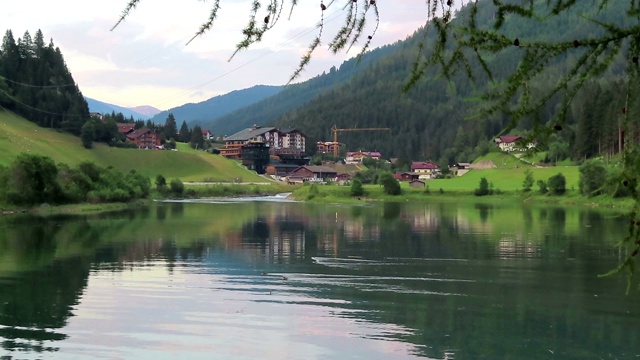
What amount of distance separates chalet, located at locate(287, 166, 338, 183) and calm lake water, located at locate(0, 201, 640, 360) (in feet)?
420

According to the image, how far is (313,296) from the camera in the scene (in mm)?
28453

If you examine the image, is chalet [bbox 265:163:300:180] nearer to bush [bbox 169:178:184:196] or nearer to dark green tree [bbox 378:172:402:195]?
bush [bbox 169:178:184:196]

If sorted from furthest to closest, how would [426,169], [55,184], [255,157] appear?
[255,157] → [426,169] → [55,184]

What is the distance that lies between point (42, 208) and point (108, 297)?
177ft

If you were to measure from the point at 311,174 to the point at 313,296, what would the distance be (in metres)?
154

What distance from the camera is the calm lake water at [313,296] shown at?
20891mm

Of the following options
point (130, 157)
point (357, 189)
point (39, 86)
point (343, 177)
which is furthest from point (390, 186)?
point (39, 86)

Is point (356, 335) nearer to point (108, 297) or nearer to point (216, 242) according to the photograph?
point (108, 297)

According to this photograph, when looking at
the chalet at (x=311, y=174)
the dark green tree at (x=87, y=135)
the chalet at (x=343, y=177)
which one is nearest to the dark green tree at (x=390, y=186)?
the chalet at (x=343, y=177)

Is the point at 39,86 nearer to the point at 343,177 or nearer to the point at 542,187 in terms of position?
the point at 343,177

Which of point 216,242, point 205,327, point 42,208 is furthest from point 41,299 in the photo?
point 42,208

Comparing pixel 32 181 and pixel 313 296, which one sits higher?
pixel 32 181

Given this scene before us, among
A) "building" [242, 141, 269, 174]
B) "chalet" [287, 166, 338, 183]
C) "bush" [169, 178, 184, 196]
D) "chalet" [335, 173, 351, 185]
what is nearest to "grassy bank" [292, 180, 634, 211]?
"bush" [169, 178, 184, 196]

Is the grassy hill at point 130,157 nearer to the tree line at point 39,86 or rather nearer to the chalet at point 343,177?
the tree line at point 39,86
